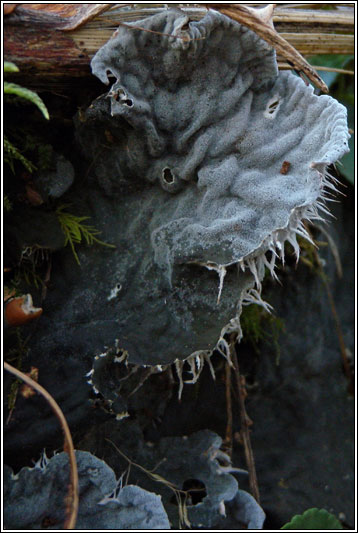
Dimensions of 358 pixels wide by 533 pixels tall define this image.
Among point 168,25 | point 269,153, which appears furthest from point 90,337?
point 168,25

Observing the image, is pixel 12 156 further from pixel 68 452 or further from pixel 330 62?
pixel 330 62

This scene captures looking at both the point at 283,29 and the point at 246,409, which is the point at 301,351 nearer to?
the point at 246,409

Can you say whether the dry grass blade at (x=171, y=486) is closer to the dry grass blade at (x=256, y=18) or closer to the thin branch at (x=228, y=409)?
the thin branch at (x=228, y=409)

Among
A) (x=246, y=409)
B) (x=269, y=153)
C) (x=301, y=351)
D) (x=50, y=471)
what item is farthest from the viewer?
(x=301, y=351)

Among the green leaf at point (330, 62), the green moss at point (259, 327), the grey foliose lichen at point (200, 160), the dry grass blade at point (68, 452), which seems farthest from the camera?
the green leaf at point (330, 62)

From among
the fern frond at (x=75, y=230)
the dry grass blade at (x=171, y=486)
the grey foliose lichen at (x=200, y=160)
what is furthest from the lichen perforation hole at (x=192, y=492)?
the fern frond at (x=75, y=230)

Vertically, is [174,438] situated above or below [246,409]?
above

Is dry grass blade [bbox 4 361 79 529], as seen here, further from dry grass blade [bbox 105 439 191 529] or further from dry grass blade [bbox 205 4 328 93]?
dry grass blade [bbox 205 4 328 93]

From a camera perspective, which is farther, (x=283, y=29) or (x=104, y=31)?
Result: (x=283, y=29)
